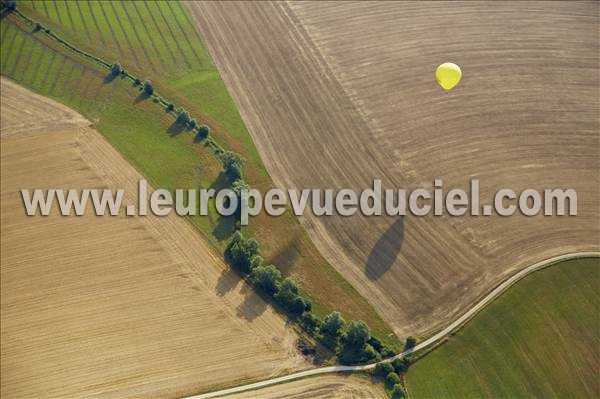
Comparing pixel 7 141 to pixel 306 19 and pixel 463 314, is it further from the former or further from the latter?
pixel 463 314

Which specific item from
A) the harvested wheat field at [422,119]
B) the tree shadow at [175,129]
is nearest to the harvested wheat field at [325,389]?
the harvested wheat field at [422,119]

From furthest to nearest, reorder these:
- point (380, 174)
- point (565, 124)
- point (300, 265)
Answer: point (565, 124)
point (380, 174)
point (300, 265)

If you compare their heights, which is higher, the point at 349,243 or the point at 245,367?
the point at 349,243

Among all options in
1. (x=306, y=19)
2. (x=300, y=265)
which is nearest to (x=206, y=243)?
(x=300, y=265)

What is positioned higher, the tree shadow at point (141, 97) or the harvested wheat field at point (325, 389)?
the tree shadow at point (141, 97)

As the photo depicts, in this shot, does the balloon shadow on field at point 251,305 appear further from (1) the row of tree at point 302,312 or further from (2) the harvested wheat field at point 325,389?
(2) the harvested wheat field at point 325,389
